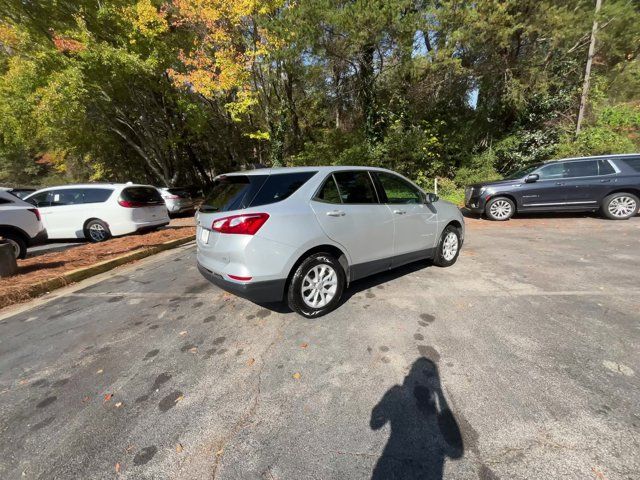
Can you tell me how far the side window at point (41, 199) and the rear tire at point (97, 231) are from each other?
139 cm

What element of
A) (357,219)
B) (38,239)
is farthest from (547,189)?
(38,239)

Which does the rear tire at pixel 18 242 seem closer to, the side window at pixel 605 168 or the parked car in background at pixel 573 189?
the parked car in background at pixel 573 189

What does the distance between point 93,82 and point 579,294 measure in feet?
57.9

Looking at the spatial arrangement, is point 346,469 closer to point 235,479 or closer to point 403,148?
point 235,479

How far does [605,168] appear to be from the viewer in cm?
763

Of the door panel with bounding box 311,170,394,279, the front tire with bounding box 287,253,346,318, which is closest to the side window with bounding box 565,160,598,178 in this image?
the door panel with bounding box 311,170,394,279

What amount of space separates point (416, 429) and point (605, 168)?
31.6ft

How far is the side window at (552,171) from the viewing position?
7.90 meters

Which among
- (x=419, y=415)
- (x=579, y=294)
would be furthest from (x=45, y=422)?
(x=579, y=294)

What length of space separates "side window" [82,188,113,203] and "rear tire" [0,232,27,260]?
1.74m

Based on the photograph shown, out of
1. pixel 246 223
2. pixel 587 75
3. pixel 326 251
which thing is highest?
pixel 587 75

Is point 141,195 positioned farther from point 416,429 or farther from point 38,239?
point 416,429

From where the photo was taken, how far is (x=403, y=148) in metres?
12.9

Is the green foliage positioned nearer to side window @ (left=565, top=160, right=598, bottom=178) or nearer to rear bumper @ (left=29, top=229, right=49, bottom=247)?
side window @ (left=565, top=160, right=598, bottom=178)
